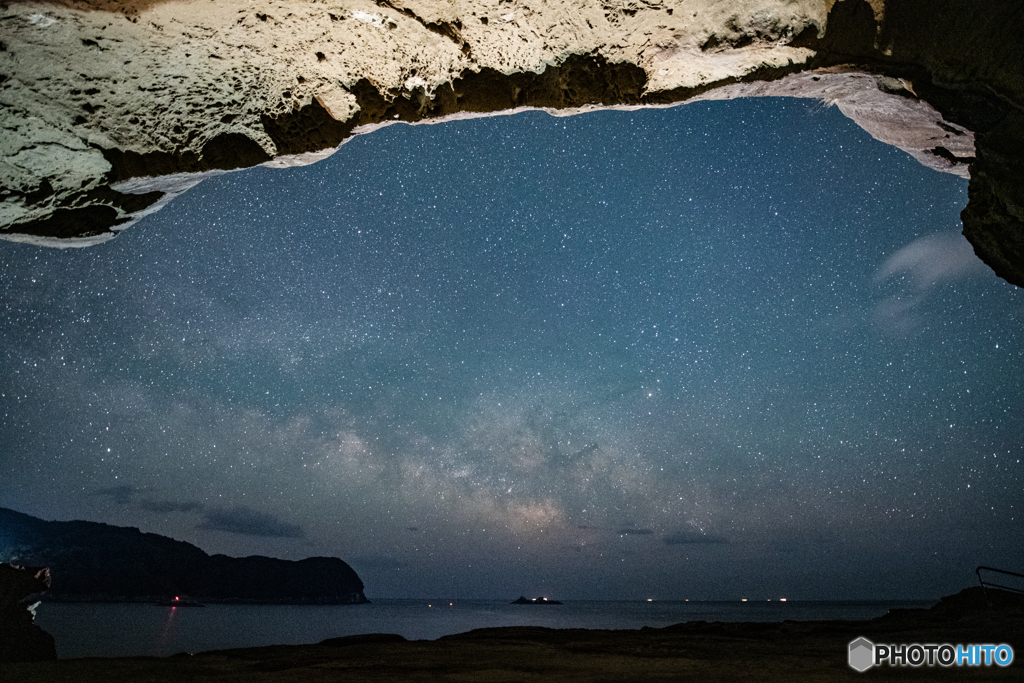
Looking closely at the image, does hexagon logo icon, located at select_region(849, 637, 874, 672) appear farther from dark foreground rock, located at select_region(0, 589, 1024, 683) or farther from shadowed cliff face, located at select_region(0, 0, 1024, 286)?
shadowed cliff face, located at select_region(0, 0, 1024, 286)

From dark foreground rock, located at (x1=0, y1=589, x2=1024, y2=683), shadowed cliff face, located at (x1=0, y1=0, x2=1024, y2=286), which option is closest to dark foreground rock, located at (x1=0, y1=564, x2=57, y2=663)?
dark foreground rock, located at (x1=0, y1=589, x2=1024, y2=683)

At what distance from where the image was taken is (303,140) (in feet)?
10.1

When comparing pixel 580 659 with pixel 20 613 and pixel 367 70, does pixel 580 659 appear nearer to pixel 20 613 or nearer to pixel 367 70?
pixel 367 70

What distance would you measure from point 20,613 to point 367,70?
38.2ft

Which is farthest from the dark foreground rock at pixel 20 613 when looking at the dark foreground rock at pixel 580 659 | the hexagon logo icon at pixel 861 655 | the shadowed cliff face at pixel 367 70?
the hexagon logo icon at pixel 861 655

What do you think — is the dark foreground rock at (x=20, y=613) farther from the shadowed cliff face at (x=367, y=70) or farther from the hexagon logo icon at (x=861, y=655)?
the hexagon logo icon at (x=861, y=655)

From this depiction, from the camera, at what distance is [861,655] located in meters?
3.52

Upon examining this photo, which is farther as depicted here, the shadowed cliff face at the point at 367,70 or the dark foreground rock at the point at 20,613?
the dark foreground rock at the point at 20,613

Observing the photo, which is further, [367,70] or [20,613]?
[20,613]

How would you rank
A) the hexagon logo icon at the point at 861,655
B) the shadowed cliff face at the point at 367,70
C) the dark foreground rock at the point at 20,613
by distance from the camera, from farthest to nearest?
the dark foreground rock at the point at 20,613 → the hexagon logo icon at the point at 861,655 → the shadowed cliff face at the point at 367,70

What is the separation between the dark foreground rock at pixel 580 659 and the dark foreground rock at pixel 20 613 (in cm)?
761

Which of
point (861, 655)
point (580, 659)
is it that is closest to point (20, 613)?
point (580, 659)

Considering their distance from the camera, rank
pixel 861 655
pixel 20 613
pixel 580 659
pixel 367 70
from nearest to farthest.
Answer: pixel 367 70 → pixel 861 655 → pixel 580 659 → pixel 20 613

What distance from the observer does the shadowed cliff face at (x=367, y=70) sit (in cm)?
280
